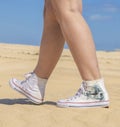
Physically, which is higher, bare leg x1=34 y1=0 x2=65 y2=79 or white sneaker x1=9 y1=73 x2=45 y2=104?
bare leg x1=34 y1=0 x2=65 y2=79

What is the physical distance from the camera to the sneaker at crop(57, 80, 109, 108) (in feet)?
11.4

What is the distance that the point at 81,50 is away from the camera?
342 cm

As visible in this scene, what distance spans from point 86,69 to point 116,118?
434 mm

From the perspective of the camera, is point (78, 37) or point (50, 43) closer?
point (78, 37)

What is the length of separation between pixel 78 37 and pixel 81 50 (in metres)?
0.10

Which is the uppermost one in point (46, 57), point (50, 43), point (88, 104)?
point (50, 43)

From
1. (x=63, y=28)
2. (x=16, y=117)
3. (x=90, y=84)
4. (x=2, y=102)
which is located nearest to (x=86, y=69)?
(x=90, y=84)

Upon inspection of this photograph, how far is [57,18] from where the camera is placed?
140 inches

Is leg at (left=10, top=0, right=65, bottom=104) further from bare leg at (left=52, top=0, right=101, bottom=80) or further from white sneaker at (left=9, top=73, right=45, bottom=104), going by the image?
bare leg at (left=52, top=0, right=101, bottom=80)

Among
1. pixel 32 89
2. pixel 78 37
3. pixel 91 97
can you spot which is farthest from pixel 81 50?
pixel 32 89

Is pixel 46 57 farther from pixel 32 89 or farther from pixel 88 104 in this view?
pixel 88 104

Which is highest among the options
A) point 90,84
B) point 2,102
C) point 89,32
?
point 89,32

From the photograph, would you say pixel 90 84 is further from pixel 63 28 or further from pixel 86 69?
pixel 63 28

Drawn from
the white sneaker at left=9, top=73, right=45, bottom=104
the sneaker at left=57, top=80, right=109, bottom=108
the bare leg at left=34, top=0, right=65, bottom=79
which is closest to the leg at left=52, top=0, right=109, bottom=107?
the sneaker at left=57, top=80, right=109, bottom=108
